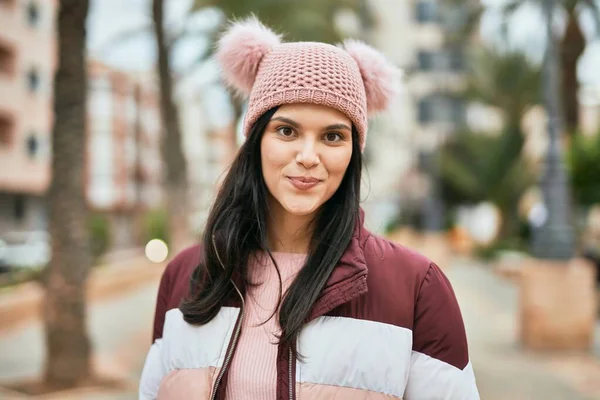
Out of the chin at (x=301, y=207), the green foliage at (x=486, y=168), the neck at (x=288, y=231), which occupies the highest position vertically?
the green foliage at (x=486, y=168)

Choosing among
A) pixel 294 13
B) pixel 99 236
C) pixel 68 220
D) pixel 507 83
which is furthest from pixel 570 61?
pixel 68 220

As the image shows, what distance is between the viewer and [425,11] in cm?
5506

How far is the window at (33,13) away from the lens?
116 ft

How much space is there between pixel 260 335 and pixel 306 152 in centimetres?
52

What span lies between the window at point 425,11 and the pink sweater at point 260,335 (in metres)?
55.2

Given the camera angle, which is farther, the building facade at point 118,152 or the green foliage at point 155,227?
the building facade at point 118,152

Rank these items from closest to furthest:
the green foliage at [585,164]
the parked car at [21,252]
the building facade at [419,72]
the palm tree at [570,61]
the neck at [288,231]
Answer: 1. the neck at [288,231]
2. the green foliage at [585,164]
3. the palm tree at [570,61]
4. the parked car at [21,252]
5. the building facade at [419,72]

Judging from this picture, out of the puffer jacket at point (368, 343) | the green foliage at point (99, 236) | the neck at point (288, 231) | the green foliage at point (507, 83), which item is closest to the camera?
the puffer jacket at point (368, 343)

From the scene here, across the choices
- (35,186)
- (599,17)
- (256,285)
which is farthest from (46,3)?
(256,285)

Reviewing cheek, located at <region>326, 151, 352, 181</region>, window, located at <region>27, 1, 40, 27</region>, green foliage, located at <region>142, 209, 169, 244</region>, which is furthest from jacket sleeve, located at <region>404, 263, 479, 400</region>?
window, located at <region>27, 1, 40, 27</region>

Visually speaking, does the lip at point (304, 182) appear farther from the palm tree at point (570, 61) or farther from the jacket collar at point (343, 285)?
the palm tree at point (570, 61)

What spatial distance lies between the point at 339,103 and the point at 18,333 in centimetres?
1105

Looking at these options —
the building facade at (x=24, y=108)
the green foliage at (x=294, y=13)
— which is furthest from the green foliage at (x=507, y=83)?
the building facade at (x=24, y=108)

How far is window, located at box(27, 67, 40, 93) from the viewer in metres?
35.8
